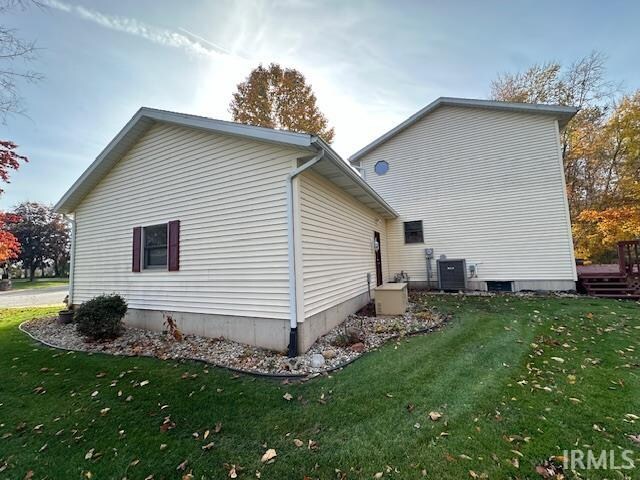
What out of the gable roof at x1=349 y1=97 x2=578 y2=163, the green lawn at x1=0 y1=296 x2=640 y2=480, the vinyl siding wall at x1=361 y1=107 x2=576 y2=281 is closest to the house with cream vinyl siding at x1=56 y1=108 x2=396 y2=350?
the green lawn at x1=0 y1=296 x2=640 y2=480

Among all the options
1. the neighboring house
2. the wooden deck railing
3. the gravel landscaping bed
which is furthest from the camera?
the wooden deck railing

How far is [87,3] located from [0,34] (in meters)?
2.24

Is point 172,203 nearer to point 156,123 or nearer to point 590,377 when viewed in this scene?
point 156,123

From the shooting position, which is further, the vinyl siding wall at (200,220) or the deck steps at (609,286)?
the deck steps at (609,286)

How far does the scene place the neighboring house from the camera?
4949 mm

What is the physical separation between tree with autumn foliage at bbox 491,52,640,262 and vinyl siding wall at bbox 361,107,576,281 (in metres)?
5.55

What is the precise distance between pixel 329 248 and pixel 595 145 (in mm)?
17050

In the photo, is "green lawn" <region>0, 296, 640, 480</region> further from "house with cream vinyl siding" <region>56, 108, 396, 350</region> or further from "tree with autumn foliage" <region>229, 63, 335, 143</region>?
"tree with autumn foliage" <region>229, 63, 335, 143</region>

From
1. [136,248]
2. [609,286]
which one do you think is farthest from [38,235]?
[609,286]

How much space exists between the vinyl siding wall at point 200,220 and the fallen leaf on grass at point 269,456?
93.7 inches

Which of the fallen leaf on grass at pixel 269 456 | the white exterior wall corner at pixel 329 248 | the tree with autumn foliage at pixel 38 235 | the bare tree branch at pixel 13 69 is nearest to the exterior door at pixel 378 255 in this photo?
the white exterior wall corner at pixel 329 248

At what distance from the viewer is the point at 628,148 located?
1270 centimetres

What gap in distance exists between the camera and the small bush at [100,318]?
5633 millimetres

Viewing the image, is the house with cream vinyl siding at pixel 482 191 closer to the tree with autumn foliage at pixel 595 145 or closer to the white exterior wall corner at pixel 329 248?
the white exterior wall corner at pixel 329 248
